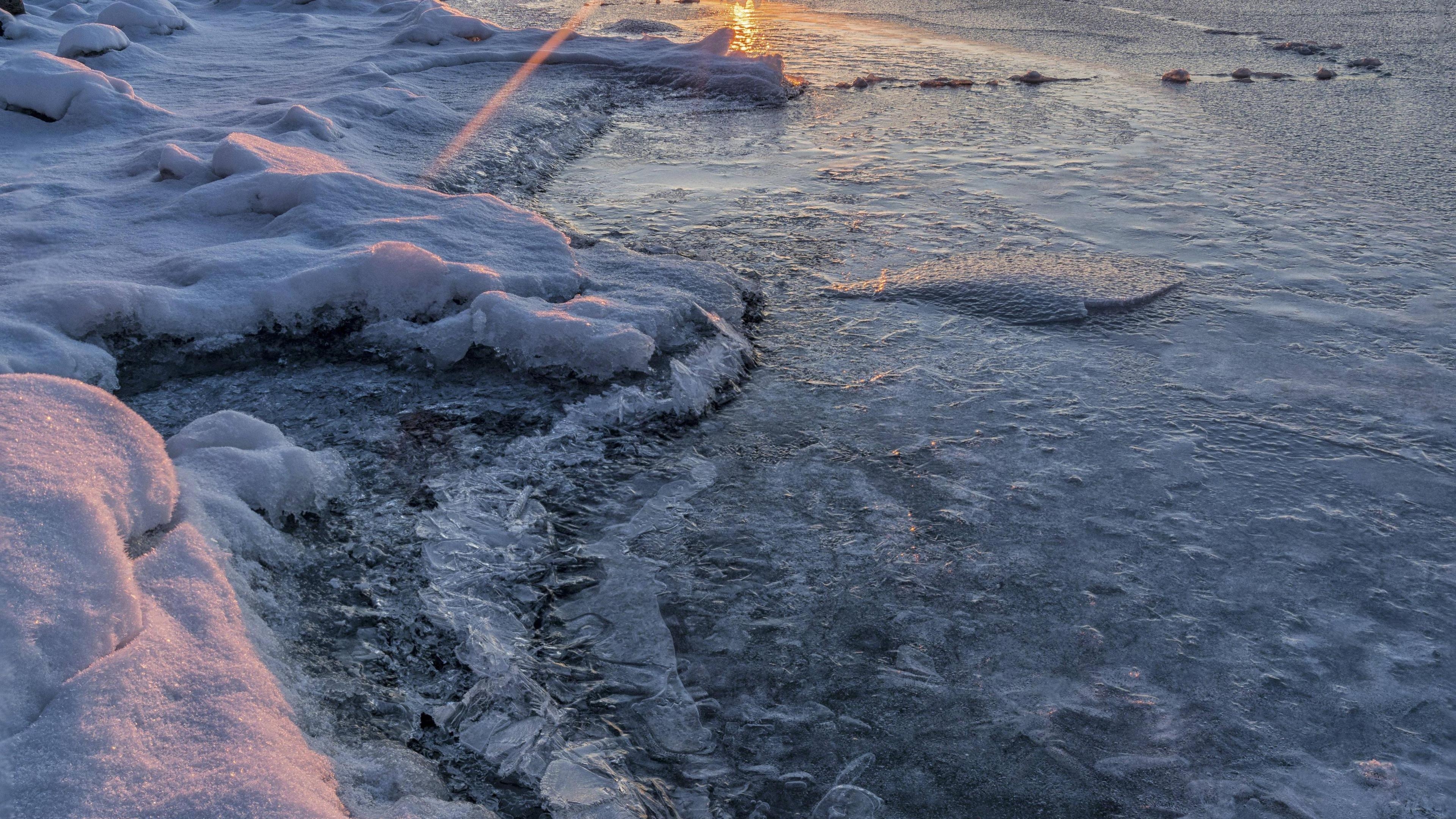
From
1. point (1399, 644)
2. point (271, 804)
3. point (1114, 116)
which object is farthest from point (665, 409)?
point (1114, 116)

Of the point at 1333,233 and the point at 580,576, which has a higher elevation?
the point at 1333,233

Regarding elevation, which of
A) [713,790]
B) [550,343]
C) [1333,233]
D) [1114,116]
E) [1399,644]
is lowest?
[713,790]

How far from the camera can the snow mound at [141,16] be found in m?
7.08

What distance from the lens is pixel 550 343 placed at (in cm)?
301

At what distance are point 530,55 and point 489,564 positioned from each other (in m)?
6.53

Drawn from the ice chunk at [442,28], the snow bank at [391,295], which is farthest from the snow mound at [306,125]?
the ice chunk at [442,28]

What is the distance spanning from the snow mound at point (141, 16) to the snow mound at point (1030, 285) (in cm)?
651

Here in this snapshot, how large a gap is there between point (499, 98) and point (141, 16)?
319 cm

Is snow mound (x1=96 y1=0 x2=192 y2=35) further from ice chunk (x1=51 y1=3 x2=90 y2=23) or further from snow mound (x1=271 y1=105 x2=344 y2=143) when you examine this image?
snow mound (x1=271 y1=105 x2=344 y2=143)

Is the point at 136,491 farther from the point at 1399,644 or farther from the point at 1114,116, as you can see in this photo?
the point at 1114,116

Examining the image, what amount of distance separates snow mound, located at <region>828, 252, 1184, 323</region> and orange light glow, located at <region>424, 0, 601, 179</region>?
238 cm

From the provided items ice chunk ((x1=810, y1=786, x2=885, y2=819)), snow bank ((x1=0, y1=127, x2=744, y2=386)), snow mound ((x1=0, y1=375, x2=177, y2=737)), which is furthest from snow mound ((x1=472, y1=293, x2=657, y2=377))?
ice chunk ((x1=810, y1=786, x2=885, y2=819))

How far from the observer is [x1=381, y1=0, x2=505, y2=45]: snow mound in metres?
7.66

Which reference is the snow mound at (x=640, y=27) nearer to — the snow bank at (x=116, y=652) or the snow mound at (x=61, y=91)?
the snow mound at (x=61, y=91)
